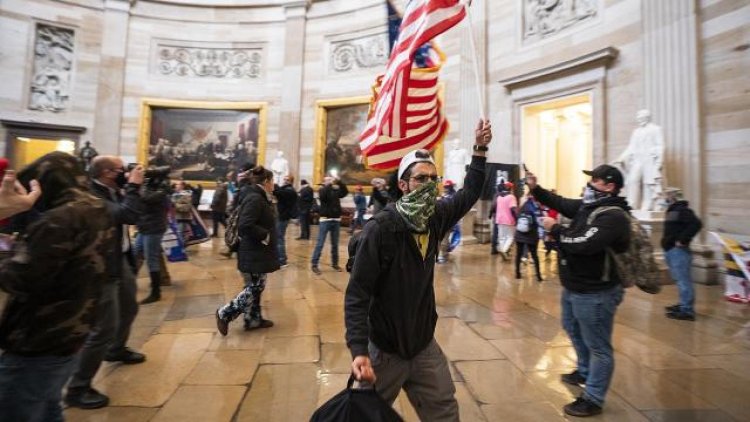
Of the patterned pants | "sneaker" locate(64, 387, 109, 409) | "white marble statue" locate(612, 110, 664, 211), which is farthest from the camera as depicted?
"white marble statue" locate(612, 110, 664, 211)

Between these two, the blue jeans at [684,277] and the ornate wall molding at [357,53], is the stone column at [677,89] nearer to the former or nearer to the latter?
the blue jeans at [684,277]

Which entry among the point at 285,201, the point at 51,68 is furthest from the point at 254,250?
the point at 51,68

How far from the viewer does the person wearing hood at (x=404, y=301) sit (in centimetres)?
173

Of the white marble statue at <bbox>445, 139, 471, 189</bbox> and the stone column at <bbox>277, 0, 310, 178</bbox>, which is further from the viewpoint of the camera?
the stone column at <bbox>277, 0, 310, 178</bbox>

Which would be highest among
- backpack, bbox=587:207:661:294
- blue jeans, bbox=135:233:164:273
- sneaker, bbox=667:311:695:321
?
backpack, bbox=587:207:661:294

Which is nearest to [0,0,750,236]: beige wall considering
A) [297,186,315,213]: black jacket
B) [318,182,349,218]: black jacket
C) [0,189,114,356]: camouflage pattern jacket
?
[297,186,315,213]: black jacket

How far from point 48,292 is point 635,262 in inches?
128

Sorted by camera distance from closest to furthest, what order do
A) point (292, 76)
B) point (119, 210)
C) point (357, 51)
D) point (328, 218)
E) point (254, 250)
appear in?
point (119, 210) < point (254, 250) < point (328, 218) < point (357, 51) < point (292, 76)

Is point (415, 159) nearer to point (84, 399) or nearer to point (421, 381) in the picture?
point (421, 381)

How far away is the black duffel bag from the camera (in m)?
1.35

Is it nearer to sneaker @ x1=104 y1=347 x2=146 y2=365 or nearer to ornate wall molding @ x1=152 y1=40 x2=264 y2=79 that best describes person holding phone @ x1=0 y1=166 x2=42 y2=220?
sneaker @ x1=104 y1=347 x2=146 y2=365

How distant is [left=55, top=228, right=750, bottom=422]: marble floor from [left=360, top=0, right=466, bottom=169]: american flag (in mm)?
2019

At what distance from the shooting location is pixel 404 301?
1.78 meters

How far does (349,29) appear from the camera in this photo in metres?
16.8
